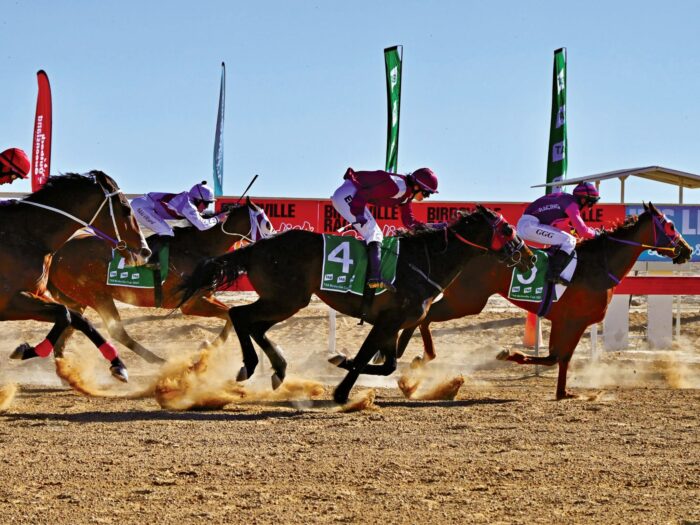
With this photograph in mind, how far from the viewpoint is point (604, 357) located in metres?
14.3

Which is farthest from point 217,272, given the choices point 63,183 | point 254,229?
point 254,229

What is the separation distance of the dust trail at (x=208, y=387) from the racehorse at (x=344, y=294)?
1.14 ft

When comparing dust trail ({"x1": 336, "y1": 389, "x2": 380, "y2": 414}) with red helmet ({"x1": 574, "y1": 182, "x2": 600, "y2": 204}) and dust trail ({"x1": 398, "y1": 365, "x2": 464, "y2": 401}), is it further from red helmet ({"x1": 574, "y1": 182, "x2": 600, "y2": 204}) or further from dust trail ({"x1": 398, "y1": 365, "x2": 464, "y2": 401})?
red helmet ({"x1": 574, "y1": 182, "x2": 600, "y2": 204})

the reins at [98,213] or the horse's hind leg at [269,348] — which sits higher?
the reins at [98,213]

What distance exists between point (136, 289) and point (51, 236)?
2.81 m

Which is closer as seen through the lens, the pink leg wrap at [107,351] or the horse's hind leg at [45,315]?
the horse's hind leg at [45,315]

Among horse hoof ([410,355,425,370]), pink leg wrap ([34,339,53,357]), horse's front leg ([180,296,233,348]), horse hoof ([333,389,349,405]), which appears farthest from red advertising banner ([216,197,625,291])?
pink leg wrap ([34,339,53,357])

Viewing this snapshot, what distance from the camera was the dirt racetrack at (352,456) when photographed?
5.13 metres

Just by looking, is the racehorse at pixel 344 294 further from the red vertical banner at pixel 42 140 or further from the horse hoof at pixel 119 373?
the red vertical banner at pixel 42 140

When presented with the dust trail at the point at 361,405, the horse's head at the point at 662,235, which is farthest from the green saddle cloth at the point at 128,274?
the horse's head at the point at 662,235

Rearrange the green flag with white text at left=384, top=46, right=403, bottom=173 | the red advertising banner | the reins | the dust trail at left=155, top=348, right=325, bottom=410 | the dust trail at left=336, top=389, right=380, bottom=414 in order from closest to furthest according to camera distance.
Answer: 1. the reins
2. the dust trail at left=336, top=389, right=380, bottom=414
3. the dust trail at left=155, top=348, right=325, bottom=410
4. the red advertising banner
5. the green flag with white text at left=384, top=46, right=403, bottom=173

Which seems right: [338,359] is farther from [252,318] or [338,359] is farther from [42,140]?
[42,140]

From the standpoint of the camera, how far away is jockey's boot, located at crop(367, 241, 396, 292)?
915 cm

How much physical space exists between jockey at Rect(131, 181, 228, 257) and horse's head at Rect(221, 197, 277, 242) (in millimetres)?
146
